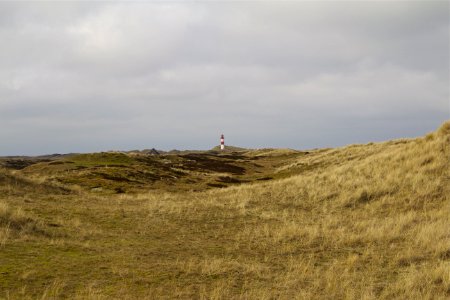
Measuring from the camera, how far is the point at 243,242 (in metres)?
15.5

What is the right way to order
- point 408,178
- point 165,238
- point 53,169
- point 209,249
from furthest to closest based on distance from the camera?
1. point 53,169
2. point 408,178
3. point 165,238
4. point 209,249

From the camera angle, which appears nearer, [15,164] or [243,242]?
[243,242]

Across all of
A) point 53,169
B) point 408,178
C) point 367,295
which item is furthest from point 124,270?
point 53,169

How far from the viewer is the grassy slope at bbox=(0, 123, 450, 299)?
10.1 metres

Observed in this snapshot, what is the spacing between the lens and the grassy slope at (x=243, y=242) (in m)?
10.1

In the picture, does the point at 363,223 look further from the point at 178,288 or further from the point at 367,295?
the point at 178,288

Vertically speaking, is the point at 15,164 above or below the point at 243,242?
above

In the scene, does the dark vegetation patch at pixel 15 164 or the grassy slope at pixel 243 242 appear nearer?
the grassy slope at pixel 243 242

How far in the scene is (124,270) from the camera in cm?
1095

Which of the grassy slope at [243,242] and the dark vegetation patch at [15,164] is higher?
the dark vegetation patch at [15,164]

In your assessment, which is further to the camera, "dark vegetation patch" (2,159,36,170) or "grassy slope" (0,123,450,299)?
"dark vegetation patch" (2,159,36,170)

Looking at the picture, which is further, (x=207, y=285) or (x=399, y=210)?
(x=399, y=210)

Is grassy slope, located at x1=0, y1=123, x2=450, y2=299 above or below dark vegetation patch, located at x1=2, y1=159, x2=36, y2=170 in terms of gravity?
below

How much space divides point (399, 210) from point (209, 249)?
1088cm
